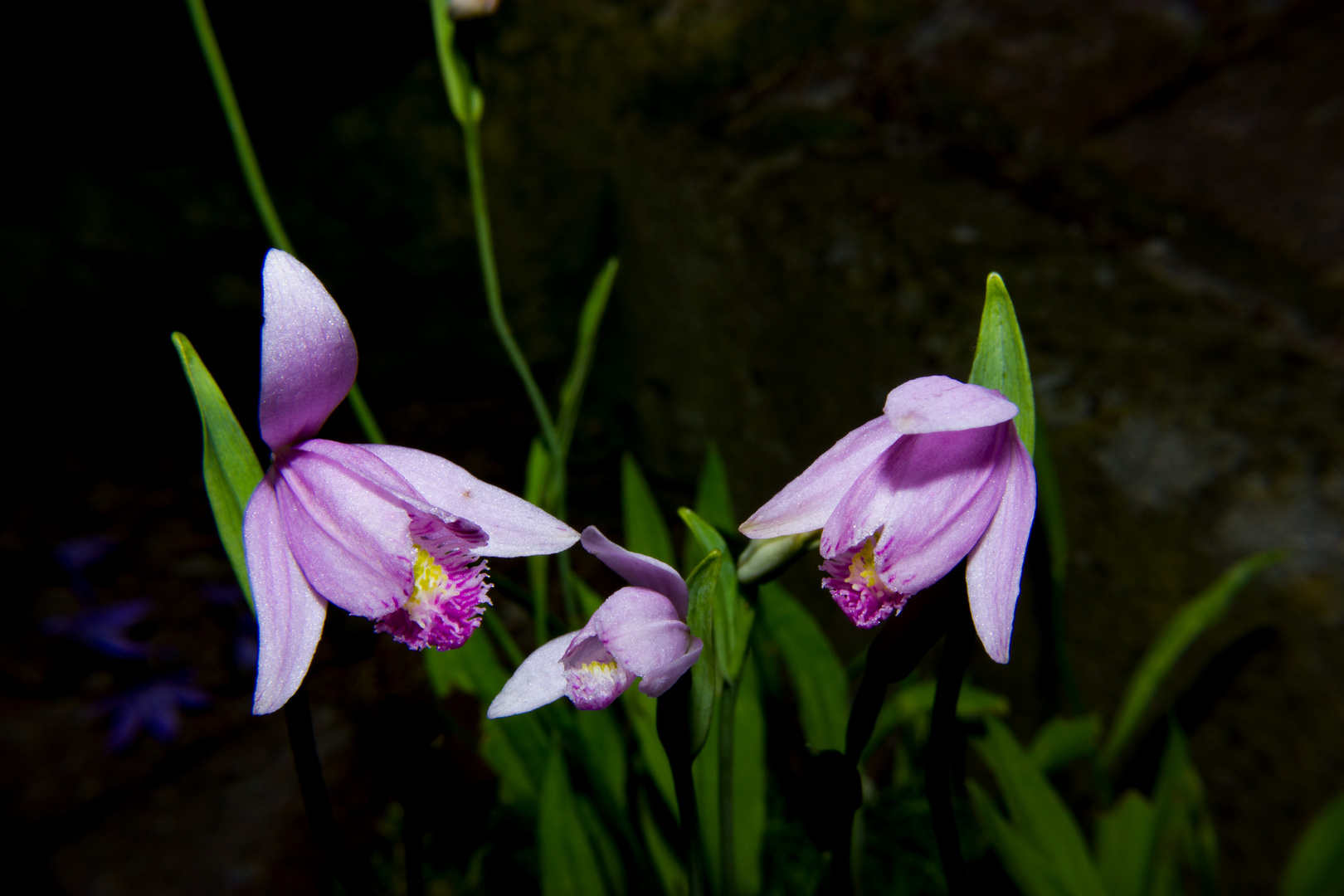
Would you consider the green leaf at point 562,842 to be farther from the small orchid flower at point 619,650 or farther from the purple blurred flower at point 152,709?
the purple blurred flower at point 152,709

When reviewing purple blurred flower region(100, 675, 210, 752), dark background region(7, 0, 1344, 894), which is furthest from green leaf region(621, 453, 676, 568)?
purple blurred flower region(100, 675, 210, 752)

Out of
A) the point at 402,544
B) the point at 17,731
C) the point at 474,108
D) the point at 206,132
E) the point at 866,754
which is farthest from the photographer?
the point at 206,132

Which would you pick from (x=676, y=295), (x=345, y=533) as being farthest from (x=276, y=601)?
(x=676, y=295)

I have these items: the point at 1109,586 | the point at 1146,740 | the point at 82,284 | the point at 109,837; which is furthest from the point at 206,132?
the point at 1146,740

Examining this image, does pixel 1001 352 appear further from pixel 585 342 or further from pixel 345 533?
pixel 585 342

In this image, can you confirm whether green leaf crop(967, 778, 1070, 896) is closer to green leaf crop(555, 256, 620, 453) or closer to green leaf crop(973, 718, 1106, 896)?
green leaf crop(973, 718, 1106, 896)

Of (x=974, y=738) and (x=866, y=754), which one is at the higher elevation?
(x=974, y=738)

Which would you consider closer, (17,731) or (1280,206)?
(1280,206)

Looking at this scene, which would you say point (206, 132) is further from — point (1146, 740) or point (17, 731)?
point (1146, 740)
